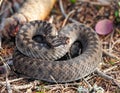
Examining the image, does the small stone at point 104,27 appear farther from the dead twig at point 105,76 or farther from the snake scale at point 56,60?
the dead twig at point 105,76

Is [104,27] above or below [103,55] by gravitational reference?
above

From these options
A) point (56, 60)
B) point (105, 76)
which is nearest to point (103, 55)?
point (105, 76)

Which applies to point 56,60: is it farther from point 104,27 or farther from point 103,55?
point 104,27

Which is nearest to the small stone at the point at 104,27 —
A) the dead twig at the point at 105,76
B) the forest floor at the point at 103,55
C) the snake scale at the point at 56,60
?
the forest floor at the point at 103,55

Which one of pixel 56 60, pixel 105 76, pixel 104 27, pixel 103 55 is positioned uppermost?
pixel 104 27

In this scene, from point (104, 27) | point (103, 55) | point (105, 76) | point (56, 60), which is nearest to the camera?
point (105, 76)

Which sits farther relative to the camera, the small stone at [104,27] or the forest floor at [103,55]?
the small stone at [104,27]

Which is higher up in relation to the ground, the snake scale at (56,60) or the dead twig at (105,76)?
the snake scale at (56,60)

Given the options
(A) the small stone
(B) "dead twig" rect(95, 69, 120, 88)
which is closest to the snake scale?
(B) "dead twig" rect(95, 69, 120, 88)

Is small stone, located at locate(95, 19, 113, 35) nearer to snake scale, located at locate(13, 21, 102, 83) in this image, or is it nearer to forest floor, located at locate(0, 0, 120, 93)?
forest floor, located at locate(0, 0, 120, 93)
